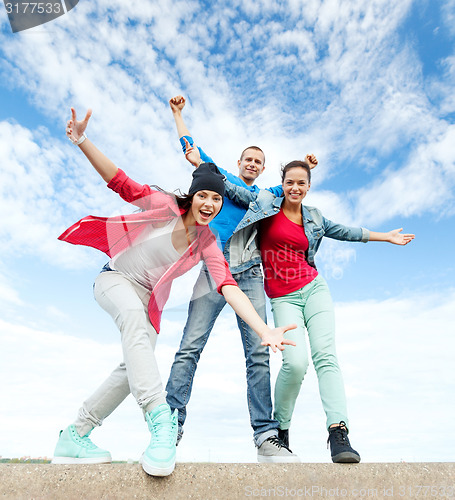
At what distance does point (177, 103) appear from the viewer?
15.5 ft

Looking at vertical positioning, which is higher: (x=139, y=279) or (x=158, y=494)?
(x=139, y=279)

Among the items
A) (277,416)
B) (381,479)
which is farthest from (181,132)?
(381,479)

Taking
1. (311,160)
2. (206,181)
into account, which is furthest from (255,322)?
(311,160)

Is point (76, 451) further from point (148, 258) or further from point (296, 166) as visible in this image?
point (296, 166)

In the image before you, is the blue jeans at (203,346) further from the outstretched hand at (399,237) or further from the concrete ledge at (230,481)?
the outstretched hand at (399,237)

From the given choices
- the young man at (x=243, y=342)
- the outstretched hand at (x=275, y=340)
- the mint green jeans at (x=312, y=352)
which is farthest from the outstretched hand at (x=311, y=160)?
the outstretched hand at (x=275, y=340)

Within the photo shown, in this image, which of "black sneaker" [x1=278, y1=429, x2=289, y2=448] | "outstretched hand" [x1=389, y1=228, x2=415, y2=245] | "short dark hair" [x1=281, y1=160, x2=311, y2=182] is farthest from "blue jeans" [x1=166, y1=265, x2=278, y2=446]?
"outstretched hand" [x1=389, y1=228, x2=415, y2=245]

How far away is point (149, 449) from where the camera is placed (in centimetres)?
267

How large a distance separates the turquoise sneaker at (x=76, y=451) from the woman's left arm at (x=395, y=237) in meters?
3.29

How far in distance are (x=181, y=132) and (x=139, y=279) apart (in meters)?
1.97

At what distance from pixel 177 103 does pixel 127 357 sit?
296 centimetres

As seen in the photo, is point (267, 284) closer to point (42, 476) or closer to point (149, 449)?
point (149, 449)

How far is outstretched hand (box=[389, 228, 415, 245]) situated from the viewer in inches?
182

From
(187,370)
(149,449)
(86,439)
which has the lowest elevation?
(149,449)
